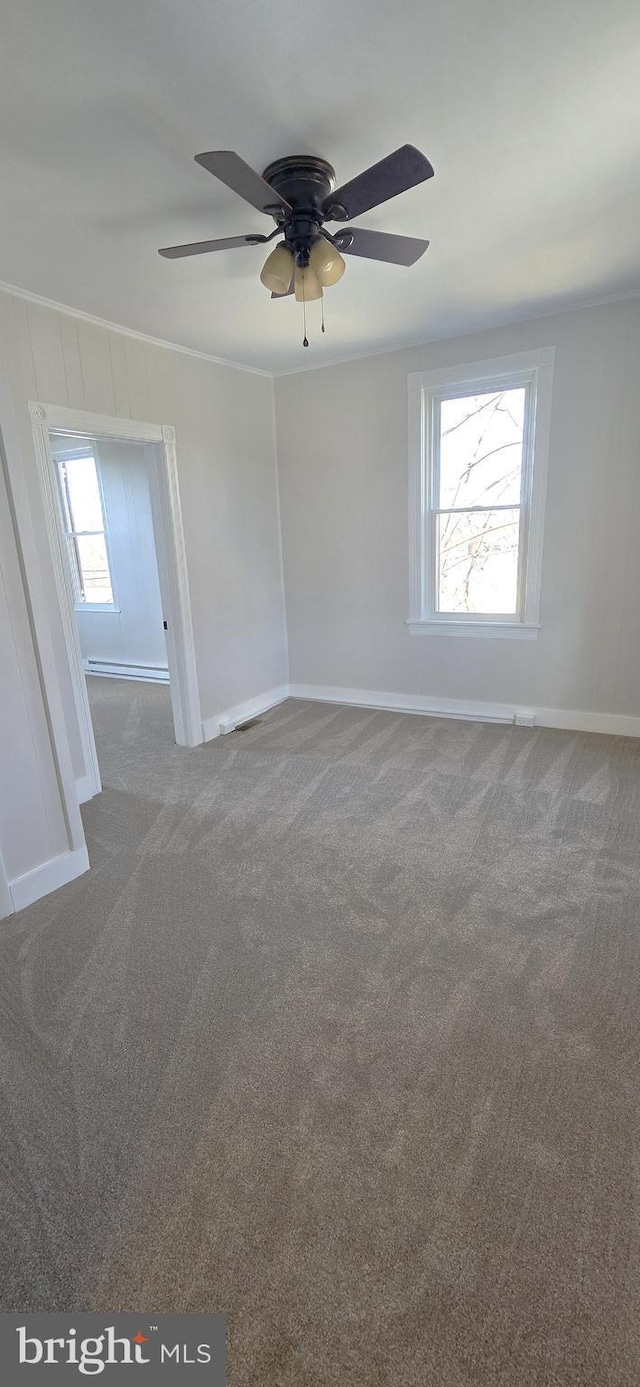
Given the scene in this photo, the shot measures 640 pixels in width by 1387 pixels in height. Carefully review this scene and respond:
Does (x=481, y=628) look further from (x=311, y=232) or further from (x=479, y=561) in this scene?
(x=311, y=232)

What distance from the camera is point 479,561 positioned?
171 inches

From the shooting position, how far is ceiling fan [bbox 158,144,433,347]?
187cm

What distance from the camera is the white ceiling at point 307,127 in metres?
1.48

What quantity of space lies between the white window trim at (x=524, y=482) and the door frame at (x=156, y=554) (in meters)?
1.71

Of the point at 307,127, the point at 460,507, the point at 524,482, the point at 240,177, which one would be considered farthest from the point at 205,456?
the point at 240,177

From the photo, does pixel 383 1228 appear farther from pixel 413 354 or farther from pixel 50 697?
pixel 413 354

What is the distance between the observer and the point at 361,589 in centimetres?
480

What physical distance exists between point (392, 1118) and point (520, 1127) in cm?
32

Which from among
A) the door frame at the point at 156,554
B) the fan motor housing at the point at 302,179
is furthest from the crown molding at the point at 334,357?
the fan motor housing at the point at 302,179

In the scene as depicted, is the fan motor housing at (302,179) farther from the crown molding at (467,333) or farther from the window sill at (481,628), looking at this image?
the window sill at (481,628)

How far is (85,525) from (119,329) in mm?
3531

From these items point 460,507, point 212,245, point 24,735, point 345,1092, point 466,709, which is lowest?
point 345,1092

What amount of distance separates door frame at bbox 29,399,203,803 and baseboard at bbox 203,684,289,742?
121 mm

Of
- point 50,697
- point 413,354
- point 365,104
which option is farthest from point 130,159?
point 413,354
